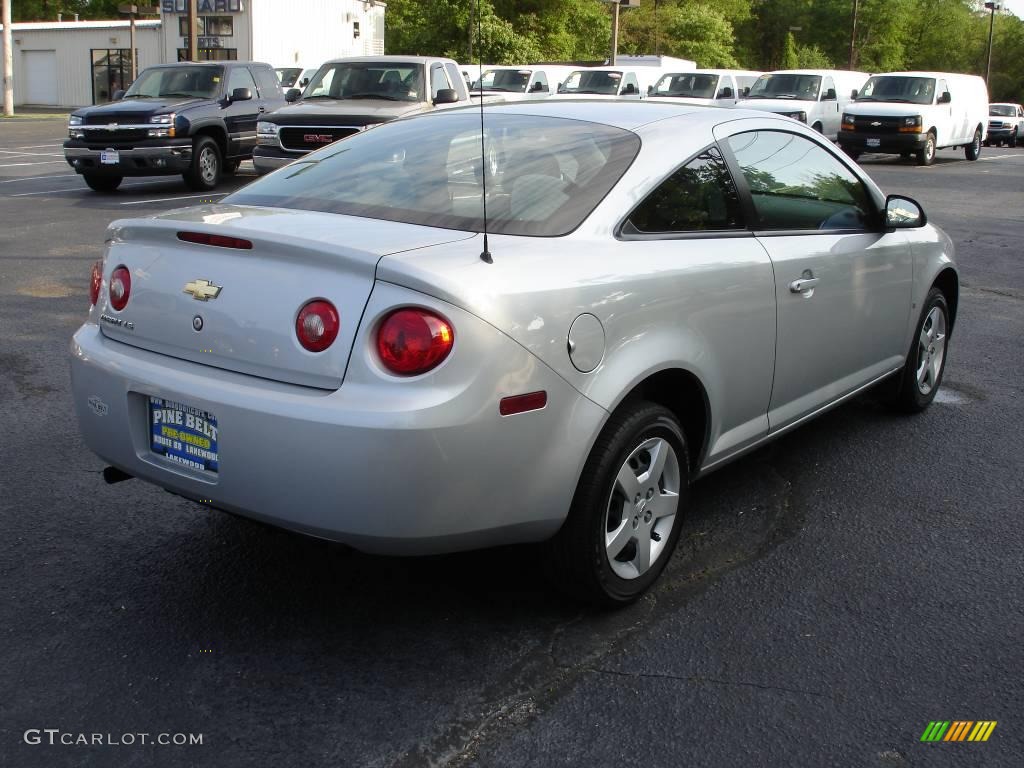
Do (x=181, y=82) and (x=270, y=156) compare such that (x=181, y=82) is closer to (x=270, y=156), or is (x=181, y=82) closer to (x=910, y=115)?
(x=270, y=156)

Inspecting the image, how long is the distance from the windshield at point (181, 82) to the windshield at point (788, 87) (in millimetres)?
14515

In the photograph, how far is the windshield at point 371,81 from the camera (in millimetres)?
15266

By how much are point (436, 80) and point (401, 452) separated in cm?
1330

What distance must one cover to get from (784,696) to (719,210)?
69.9 inches

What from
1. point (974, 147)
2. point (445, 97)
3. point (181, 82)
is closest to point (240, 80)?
point (181, 82)

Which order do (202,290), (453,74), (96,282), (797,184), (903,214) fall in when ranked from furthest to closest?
(453,74)
(903,214)
(797,184)
(96,282)
(202,290)

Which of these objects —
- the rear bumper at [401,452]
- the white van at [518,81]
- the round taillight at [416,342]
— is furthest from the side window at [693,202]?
the white van at [518,81]

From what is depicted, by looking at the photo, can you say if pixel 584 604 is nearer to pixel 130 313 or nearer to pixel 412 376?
pixel 412 376

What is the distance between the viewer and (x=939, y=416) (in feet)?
19.6

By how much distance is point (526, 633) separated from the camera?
137 inches

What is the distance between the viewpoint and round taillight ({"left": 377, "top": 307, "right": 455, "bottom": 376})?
2.97 metres

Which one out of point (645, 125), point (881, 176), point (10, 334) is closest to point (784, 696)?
point (645, 125)

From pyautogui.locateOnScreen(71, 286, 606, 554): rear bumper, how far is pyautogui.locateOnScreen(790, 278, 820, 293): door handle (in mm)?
1307

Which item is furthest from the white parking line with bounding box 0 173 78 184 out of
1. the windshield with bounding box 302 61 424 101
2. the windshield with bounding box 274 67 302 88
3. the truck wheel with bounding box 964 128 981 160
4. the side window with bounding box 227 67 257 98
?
the truck wheel with bounding box 964 128 981 160
